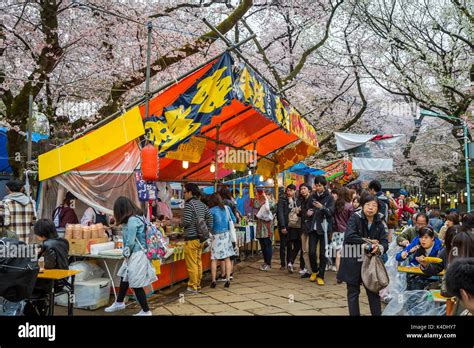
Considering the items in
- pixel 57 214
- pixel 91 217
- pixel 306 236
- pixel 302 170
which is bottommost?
pixel 306 236

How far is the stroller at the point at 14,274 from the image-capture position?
4.89 m

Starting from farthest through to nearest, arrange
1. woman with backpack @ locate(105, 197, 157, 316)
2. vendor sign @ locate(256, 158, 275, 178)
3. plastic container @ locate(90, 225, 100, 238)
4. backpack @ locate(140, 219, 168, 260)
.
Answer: vendor sign @ locate(256, 158, 275, 178) < plastic container @ locate(90, 225, 100, 238) < backpack @ locate(140, 219, 168, 260) < woman with backpack @ locate(105, 197, 157, 316)

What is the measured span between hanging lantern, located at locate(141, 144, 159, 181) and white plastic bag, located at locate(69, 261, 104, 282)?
2.15 metres

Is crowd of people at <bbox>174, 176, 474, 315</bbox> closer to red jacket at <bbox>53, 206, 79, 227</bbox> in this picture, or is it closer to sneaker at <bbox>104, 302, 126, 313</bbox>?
sneaker at <bbox>104, 302, 126, 313</bbox>

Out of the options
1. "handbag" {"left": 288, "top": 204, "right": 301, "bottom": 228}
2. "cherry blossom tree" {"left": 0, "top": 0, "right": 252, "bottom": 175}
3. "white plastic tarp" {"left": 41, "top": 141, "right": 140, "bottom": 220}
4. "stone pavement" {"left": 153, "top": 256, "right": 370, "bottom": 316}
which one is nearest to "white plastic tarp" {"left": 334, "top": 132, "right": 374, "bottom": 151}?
"cherry blossom tree" {"left": 0, "top": 0, "right": 252, "bottom": 175}

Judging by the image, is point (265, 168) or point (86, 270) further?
point (265, 168)

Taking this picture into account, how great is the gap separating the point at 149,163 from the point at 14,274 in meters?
2.78

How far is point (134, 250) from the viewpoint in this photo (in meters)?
6.39

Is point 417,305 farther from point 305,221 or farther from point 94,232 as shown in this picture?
point 94,232

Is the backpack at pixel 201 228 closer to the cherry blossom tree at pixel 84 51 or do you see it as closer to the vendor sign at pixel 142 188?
the vendor sign at pixel 142 188

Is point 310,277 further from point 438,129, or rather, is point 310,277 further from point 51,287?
point 438,129

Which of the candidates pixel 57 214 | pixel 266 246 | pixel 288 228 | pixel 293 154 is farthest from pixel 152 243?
pixel 293 154

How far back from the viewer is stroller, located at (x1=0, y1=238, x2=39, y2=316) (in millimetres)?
4891

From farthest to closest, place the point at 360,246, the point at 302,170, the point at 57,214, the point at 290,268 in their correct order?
the point at 302,170 → the point at 290,268 → the point at 57,214 → the point at 360,246
